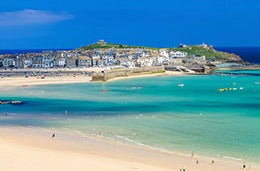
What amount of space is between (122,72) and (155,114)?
45678mm

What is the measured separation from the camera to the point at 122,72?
87.1m

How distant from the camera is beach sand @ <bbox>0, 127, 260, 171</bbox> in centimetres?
2419

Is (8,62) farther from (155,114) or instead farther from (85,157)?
(85,157)

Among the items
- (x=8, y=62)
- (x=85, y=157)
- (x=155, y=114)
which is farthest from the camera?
(x=8, y=62)

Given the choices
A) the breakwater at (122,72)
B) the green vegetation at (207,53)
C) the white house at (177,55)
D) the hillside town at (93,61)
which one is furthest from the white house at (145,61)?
the green vegetation at (207,53)

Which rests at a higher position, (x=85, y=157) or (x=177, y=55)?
(x=177, y=55)

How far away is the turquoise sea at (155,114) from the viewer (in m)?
30.1

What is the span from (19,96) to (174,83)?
26.8m

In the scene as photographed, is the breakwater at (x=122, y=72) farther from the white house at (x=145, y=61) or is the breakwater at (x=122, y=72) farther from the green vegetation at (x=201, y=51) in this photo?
the green vegetation at (x=201, y=51)

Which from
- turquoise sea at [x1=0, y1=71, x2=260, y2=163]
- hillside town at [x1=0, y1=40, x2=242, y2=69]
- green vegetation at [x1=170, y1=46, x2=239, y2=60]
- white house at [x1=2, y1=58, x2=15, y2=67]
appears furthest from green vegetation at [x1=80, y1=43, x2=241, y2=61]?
turquoise sea at [x1=0, y1=71, x2=260, y2=163]

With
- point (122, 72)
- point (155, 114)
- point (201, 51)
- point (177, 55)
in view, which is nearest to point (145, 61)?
point (177, 55)

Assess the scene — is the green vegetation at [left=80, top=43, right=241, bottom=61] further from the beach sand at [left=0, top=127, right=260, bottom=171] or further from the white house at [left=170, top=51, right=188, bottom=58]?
the beach sand at [left=0, top=127, right=260, bottom=171]

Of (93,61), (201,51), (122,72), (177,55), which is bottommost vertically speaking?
(122,72)

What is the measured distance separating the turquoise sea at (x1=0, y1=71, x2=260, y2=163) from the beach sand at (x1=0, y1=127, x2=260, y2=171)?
4.77ft
